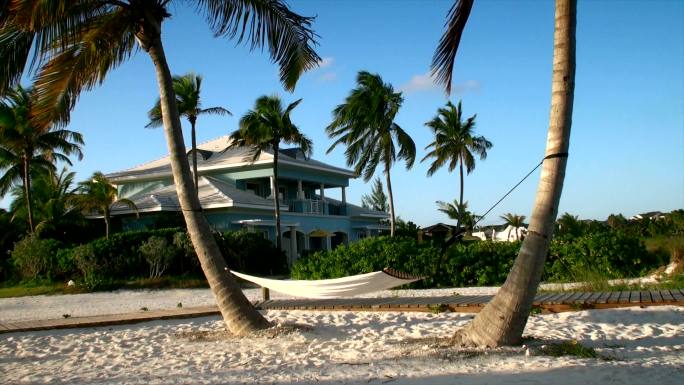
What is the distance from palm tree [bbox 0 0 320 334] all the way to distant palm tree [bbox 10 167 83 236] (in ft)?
47.8

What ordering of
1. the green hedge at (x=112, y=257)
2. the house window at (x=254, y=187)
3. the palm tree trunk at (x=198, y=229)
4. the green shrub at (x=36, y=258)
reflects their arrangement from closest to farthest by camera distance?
Result: the palm tree trunk at (x=198, y=229) < the green hedge at (x=112, y=257) < the green shrub at (x=36, y=258) < the house window at (x=254, y=187)

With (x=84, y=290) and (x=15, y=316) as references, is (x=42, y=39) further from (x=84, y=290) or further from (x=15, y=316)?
(x=84, y=290)

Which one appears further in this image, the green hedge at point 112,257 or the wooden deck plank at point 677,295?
the green hedge at point 112,257

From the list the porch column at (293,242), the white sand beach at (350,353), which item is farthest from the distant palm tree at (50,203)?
the white sand beach at (350,353)

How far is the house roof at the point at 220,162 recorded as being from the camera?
2669 centimetres

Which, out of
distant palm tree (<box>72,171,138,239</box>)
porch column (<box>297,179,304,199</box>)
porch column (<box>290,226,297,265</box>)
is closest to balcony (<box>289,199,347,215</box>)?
porch column (<box>297,179,304,199</box>)

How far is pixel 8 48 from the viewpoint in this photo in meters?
7.82

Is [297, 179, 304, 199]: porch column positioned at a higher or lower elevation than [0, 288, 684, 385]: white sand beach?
higher

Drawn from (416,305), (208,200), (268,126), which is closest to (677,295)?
(416,305)

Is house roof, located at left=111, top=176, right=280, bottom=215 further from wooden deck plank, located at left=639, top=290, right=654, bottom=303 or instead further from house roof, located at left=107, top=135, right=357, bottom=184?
wooden deck plank, located at left=639, top=290, right=654, bottom=303

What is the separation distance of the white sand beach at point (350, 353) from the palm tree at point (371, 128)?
1598cm

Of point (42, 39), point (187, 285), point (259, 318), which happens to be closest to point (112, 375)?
point (259, 318)

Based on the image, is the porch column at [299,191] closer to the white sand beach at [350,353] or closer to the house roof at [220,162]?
the house roof at [220,162]

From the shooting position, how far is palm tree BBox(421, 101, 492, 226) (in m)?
32.9
